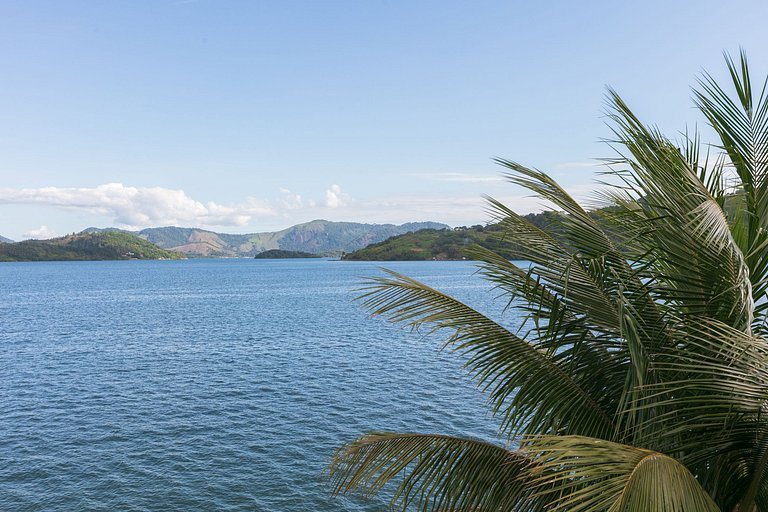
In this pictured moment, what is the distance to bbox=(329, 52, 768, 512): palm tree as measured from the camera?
13.6ft

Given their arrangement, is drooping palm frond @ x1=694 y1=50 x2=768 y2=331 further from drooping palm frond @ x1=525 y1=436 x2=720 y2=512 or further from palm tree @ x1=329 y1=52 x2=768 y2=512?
drooping palm frond @ x1=525 y1=436 x2=720 y2=512

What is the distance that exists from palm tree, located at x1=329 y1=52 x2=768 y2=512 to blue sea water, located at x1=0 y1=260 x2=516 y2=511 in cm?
244

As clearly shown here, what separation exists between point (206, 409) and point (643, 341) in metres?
28.1

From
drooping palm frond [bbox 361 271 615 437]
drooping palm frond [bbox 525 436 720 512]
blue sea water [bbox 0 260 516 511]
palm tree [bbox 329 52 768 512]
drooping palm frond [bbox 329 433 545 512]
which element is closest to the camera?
drooping palm frond [bbox 525 436 720 512]

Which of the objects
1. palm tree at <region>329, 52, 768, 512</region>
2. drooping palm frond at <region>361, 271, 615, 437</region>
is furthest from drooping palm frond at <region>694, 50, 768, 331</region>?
drooping palm frond at <region>361, 271, 615, 437</region>

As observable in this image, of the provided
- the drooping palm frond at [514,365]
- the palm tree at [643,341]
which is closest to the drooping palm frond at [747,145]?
the palm tree at [643,341]

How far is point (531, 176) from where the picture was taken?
6.03 m

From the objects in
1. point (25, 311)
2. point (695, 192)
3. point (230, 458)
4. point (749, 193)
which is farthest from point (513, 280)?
point (25, 311)

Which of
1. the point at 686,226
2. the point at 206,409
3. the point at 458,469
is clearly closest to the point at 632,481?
the point at 686,226

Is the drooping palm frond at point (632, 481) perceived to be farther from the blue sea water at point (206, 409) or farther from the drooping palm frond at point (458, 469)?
the drooping palm frond at point (458, 469)

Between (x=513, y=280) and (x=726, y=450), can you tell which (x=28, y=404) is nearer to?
(x=513, y=280)

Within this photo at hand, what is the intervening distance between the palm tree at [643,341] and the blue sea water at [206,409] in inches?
95.9

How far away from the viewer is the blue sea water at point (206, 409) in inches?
794

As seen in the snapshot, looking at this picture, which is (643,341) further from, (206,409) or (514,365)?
(206,409)
